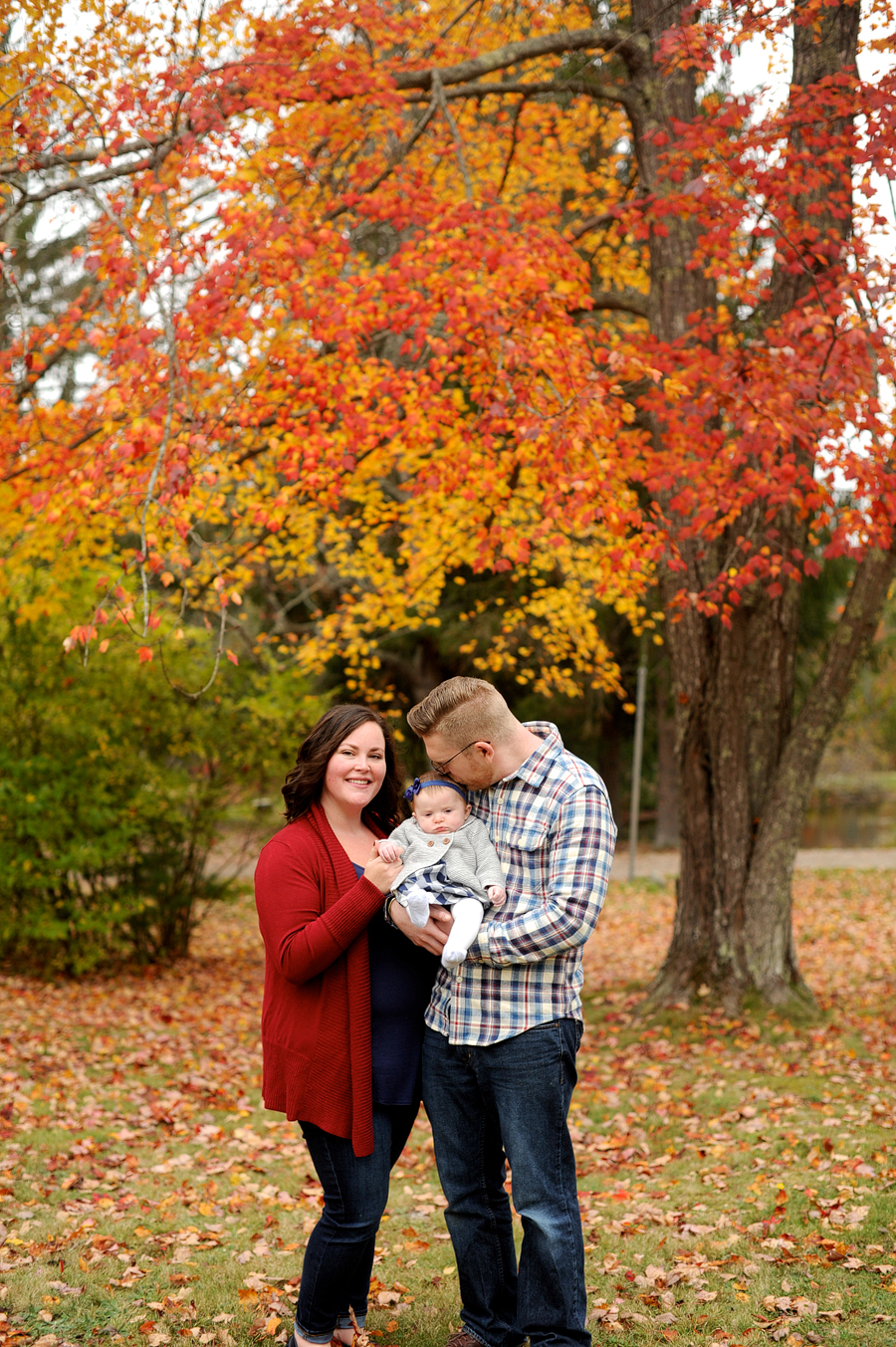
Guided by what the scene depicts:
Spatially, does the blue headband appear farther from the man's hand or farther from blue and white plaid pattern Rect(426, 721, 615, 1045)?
the man's hand

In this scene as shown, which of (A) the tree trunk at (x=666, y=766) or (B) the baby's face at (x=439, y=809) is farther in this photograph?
(A) the tree trunk at (x=666, y=766)

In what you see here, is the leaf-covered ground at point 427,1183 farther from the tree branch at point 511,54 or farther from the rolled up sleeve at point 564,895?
the tree branch at point 511,54

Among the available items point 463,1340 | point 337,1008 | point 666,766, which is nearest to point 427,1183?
point 463,1340

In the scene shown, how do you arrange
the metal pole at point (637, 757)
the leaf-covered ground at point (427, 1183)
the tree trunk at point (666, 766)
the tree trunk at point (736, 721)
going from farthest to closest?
the tree trunk at point (666, 766) → the metal pole at point (637, 757) → the tree trunk at point (736, 721) → the leaf-covered ground at point (427, 1183)

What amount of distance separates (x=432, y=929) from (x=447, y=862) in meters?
0.18

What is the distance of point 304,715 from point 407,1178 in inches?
208

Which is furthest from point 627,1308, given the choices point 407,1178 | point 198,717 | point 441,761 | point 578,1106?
point 198,717

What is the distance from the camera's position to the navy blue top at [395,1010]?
308cm

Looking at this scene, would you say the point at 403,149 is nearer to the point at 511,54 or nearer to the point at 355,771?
the point at 511,54

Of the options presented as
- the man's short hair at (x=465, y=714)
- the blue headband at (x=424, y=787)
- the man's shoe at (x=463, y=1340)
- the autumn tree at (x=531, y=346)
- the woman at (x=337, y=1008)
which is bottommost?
the man's shoe at (x=463, y=1340)

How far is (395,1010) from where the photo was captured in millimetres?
3133

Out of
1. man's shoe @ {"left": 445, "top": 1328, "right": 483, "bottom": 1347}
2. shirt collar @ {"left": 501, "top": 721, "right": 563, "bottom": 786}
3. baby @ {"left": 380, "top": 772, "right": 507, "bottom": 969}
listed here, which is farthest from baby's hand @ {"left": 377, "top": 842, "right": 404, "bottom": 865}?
man's shoe @ {"left": 445, "top": 1328, "right": 483, "bottom": 1347}

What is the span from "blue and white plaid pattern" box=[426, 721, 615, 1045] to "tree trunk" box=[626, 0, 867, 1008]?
4.56 metres

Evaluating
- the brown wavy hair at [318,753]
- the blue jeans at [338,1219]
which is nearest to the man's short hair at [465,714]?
the brown wavy hair at [318,753]
